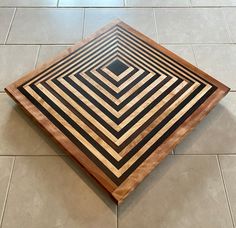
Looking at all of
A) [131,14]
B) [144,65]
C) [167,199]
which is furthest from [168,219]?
[131,14]

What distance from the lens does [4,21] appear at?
1.50 metres

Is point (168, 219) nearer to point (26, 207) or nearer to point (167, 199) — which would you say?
point (167, 199)

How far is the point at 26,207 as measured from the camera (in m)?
0.90

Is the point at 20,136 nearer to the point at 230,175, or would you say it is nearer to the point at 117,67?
the point at 117,67

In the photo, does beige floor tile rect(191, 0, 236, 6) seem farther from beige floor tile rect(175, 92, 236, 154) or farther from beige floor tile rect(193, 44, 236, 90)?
beige floor tile rect(175, 92, 236, 154)

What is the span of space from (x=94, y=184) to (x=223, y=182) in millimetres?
453

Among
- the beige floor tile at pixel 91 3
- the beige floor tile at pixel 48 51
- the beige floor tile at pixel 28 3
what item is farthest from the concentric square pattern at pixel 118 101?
the beige floor tile at pixel 28 3

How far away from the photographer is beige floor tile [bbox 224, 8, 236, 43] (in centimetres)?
147

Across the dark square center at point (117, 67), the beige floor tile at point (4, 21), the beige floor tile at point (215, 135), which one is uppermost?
the beige floor tile at point (4, 21)

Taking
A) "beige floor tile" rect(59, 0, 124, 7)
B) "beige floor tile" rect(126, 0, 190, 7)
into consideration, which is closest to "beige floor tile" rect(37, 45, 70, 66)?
"beige floor tile" rect(59, 0, 124, 7)

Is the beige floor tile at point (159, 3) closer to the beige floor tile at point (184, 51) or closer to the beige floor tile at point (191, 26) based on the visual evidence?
the beige floor tile at point (191, 26)

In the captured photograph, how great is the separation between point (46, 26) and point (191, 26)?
31.1 inches

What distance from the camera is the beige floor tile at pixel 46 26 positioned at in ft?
4.69

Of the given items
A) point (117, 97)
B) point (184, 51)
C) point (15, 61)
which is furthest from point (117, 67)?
point (15, 61)
